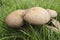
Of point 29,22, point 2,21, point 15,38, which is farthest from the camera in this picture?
point 2,21

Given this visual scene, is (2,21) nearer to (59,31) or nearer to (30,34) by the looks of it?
(30,34)

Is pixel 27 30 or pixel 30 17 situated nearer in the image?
pixel 30 17

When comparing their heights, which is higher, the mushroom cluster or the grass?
the mushroom cluster

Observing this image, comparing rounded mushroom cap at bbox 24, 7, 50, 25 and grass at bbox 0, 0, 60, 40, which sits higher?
rounded mushroom cap at bbox 24, 7, 50, 25

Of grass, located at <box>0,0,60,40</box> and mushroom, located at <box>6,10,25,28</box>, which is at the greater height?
mushroom, located at <box>6,10,25,28</box>

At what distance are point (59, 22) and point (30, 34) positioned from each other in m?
0.51

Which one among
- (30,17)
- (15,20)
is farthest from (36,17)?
(15,20)

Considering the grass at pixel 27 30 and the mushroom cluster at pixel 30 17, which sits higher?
the mushroom cluster at pixel 30 17

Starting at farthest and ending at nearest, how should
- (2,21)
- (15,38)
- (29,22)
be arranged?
(2,21)
(15,38)
(29,22)

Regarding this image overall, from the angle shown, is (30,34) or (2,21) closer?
(30,34)

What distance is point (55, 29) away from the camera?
2.46m

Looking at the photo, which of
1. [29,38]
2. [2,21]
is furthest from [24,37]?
[2,21]

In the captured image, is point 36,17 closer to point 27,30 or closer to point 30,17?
point 30,17

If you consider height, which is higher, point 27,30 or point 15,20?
point 15,20
